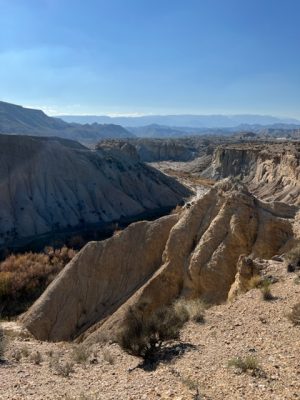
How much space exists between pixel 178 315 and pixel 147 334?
1.95 meters

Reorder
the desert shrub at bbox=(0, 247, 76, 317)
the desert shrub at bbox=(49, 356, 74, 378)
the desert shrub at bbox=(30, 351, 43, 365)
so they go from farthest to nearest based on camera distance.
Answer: the desert shrub at bbox=(0, 247, 76, 317) → the desert shrub at bbox=(30, 351, 43, 365) → the desert shrub at bbox=(49, 356, 74, 378)

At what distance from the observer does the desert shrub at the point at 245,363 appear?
29.1 ft

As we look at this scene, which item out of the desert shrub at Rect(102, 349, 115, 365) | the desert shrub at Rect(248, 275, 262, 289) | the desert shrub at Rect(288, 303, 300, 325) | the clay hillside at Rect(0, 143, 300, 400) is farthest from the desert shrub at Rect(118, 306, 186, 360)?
the desert shrub at Rect(248, 275, 262, 289)

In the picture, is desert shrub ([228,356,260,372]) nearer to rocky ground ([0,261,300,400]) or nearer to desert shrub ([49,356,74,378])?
rocky ground ([0,261,300,400])

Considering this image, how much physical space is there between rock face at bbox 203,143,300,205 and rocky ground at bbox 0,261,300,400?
4790 centimetres

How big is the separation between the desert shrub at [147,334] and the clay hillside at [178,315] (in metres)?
0.03

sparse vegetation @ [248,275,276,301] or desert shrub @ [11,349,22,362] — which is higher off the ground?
sparse vegetation @ [248,275,276,301]

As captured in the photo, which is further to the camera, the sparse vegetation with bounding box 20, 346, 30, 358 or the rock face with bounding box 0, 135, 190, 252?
the rock face with bounding box 0, 135, 190, 252

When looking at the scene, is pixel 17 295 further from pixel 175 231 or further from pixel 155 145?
pixel 155 145

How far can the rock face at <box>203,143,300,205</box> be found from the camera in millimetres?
69000

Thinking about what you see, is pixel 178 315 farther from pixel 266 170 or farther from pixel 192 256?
pixel 266 170

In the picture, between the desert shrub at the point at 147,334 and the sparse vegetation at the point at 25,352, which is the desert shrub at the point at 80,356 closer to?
the desert shrub at the point at 147,334

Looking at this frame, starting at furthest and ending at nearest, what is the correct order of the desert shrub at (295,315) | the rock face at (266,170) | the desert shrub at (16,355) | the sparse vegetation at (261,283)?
the rock face at (266,170) → the desert shrub at (16,355) → the sparse vegetation at (261,283) → the desert shrub at (295,315)

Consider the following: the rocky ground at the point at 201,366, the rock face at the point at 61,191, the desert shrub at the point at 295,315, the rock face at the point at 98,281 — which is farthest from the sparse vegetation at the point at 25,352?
the rock face at the point at 61,191
